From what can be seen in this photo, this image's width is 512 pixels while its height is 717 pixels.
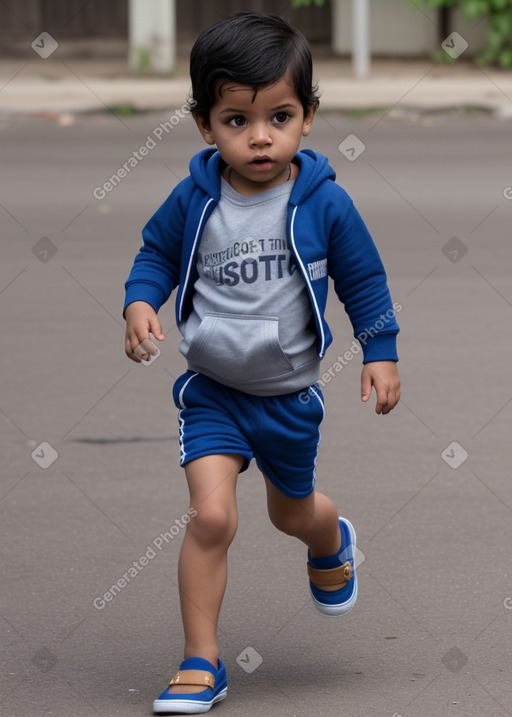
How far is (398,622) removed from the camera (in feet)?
13.0

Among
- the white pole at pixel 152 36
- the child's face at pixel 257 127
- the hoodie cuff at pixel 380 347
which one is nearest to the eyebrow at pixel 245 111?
the child's face at pixel 257 127

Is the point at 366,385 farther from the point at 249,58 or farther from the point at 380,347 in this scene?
the point at 249,58

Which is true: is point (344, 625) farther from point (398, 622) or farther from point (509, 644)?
point (509, 644)

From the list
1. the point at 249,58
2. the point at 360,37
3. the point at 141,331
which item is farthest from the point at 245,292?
the point at 360,37

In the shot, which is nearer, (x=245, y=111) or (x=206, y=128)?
(x=245, y=111)

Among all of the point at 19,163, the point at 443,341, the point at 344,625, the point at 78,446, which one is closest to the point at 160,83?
the point at 19,163

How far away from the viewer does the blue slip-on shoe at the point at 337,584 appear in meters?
3.87

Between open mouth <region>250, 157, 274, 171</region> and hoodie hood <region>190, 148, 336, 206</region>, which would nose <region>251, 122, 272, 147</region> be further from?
hoodie hood <region>190, 148, 336, 206</region>

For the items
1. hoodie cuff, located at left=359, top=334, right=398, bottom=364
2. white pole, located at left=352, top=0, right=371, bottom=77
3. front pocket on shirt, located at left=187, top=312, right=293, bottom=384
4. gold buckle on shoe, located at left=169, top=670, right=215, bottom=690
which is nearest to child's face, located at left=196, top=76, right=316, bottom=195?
front pocket on shirt, located at left=187, top=312, right=293, bottom=384

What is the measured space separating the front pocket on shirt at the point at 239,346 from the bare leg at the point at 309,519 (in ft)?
1.09

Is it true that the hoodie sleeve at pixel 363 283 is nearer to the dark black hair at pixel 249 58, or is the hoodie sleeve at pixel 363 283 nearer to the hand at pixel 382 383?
the hand at pixel 382 383

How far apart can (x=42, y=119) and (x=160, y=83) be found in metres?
3.59

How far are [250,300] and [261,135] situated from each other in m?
0.40

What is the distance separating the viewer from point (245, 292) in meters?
3.49
